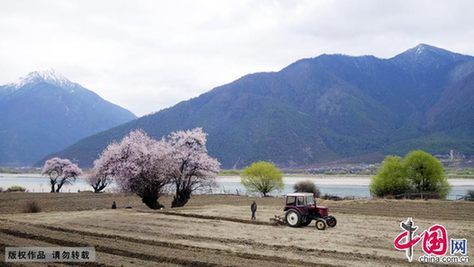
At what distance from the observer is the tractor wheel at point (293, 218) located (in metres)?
30.9

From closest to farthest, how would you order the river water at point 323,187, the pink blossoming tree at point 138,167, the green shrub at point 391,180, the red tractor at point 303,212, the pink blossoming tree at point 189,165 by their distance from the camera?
the red tractor at point 303,212 < the pink blossoming tree at point 138,167 < the pink blossoming tree at point 189,165 < the green shrub at point 391,180 < the river water at point 323,187

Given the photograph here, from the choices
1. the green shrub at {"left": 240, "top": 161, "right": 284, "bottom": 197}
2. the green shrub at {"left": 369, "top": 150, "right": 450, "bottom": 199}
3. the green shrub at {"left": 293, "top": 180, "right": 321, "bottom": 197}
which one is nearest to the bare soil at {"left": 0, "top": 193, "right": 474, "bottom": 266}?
the green shrub at {"left": 369, "top": 150, "right": 450, "bottom": 199}

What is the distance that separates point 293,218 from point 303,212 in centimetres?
77

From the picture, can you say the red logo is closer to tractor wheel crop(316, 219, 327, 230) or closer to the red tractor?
tractor wheel crop(316, 219, 327, 230)

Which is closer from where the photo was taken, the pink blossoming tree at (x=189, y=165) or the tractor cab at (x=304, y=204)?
the tractor cab at (x=304, y=204)

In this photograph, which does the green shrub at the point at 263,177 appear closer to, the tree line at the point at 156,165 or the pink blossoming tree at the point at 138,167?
the tree line at the point at 156,165

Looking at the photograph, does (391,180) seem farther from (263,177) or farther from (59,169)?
(59,169)

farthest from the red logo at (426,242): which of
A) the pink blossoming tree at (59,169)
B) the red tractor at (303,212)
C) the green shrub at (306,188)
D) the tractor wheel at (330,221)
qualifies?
the pink blossoming tree at (59,169)

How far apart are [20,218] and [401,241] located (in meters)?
26.9

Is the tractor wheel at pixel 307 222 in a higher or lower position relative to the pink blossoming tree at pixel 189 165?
lower

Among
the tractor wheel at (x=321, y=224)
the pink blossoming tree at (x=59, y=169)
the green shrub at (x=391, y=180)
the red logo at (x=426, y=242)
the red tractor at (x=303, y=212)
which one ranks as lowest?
the red logo at (x=426, y=242)

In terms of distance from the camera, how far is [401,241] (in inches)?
966

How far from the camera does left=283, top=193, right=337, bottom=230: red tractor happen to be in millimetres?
31047

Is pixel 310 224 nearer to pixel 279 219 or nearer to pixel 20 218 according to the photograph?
pixel 279 219
